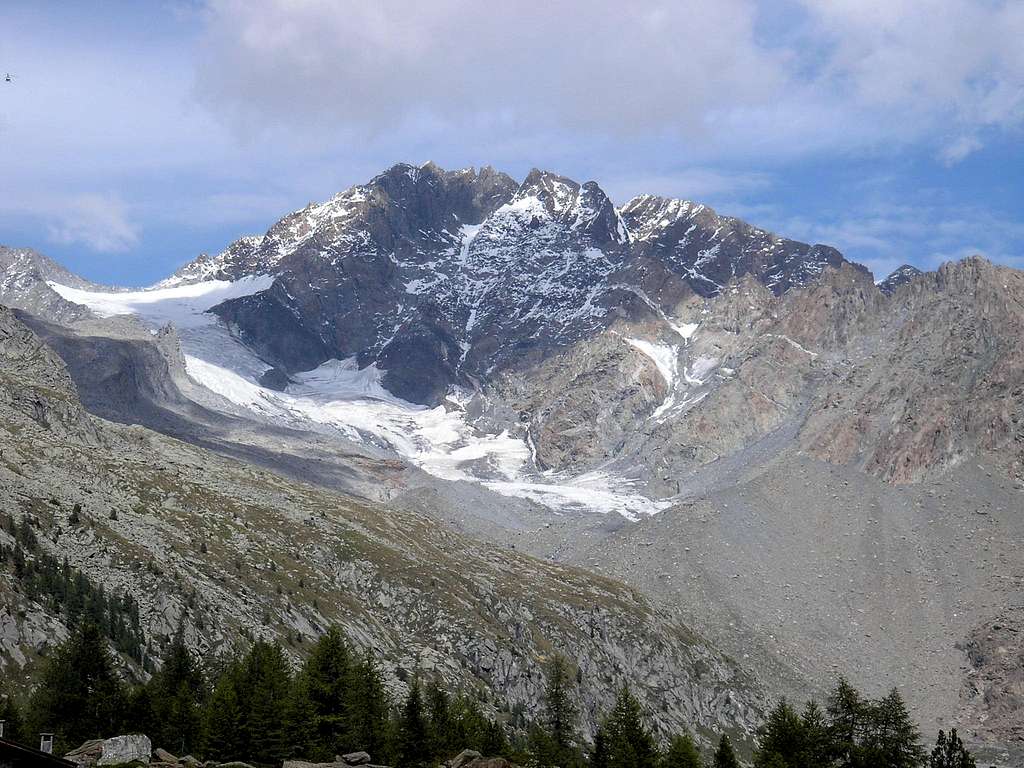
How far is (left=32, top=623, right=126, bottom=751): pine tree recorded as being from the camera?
89625 mm

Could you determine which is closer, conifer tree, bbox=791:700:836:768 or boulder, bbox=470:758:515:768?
boulder, bbox=470:758:515:768

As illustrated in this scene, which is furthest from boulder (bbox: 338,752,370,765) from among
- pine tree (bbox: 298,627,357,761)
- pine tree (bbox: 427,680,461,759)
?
pine tree (bbox: 427,680,461,759)

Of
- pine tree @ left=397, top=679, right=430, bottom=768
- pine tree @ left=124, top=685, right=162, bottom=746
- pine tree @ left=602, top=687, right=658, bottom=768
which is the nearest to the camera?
pine tree @ left=602, top=687, right=658, bottom=768

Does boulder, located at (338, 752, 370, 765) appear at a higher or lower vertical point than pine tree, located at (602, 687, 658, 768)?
lower

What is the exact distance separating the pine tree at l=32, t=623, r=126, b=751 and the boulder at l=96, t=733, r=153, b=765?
815 inches

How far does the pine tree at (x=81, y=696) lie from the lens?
8962 centimetres

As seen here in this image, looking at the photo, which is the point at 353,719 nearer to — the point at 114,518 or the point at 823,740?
the point at 823,740

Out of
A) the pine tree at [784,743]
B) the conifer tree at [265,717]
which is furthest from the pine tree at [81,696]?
the pine tree at [784,743]

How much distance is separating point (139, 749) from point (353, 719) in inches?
1191

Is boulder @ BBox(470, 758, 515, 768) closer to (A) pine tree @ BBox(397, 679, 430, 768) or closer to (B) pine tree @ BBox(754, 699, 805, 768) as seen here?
(A) pine tree @ BBox(397, 679, 430, 768)

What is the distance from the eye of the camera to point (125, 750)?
224 ft

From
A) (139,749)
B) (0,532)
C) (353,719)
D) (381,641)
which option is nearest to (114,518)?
(0,532)

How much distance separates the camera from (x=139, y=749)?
68688 mm

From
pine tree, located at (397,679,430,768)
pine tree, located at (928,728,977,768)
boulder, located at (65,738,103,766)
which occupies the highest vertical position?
pine tree, located at (928,728,977,768)
